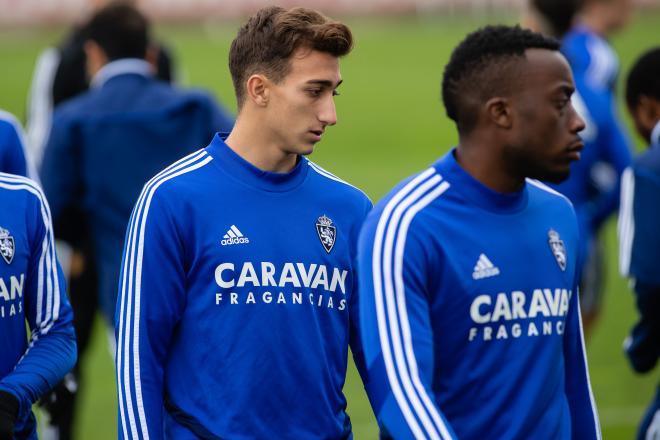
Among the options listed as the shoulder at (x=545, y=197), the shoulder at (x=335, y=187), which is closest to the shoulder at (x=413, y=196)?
the shoulder at (x=545, y=197)

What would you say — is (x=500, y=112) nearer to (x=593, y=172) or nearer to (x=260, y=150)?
(x=260, y=150)

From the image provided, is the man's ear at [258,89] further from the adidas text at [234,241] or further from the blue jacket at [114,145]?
the blue jacket at [114,145]

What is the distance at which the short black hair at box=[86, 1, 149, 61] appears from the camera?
681 centimetres

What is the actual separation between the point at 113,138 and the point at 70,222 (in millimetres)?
483

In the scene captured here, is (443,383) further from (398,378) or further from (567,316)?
(567,316)

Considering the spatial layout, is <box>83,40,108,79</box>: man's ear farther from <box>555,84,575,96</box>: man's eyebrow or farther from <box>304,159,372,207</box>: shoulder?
<box>555,84,575,96</box>: man's eyebrow

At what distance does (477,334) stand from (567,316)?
40 cm

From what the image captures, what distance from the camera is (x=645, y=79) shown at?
536 centimetres

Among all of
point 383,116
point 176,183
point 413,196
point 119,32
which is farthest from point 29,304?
point 383,116

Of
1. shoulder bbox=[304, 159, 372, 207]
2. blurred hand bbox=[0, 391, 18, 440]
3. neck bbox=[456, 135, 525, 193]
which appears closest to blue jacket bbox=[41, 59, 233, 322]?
shoulder bbox=[304, 159, 372, 207]

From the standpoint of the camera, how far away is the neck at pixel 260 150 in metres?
4.03

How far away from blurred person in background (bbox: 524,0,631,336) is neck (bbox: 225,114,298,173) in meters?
2.96

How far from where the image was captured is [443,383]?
3.60 meters

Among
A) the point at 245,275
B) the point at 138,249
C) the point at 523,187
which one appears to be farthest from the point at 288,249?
the point at 523,187
